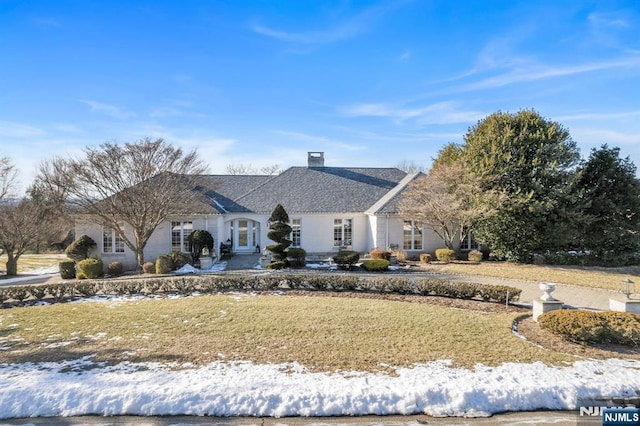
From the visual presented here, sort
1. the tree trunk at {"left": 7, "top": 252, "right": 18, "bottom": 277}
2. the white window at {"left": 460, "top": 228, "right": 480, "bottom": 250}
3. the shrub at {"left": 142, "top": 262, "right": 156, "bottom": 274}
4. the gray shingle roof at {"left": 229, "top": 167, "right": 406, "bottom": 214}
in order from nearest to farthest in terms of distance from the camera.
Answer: the shrub at {"left": 142, "top": 262, "right": 156, "bottom": 274} → the tree trunk at {"left": 7, "top": 252, "right": 18, "bottom": 277} → the white window at {"left": 460, "top": 228, "right": 480, "bottom": 250} → the gray shingle roof at {"left": 229, "top": 167, "right": 406, "bottom": 214}

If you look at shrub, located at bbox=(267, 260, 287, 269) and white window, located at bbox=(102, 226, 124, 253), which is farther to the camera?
white window, located at bbox=(102, 226, 124, 253)

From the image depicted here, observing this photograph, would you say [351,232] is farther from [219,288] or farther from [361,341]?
[361,341]

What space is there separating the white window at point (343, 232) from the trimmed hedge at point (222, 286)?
1124 centimetres

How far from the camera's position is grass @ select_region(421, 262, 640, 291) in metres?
16.5

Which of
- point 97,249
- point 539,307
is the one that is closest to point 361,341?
→ point 539,307

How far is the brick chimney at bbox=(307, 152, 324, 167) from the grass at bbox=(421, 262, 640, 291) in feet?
45.9

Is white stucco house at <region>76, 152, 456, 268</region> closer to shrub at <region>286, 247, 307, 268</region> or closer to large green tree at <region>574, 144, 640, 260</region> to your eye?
shrub at <region>286, 247, 307, 268</region>

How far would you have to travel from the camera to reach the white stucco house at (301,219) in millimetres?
23531

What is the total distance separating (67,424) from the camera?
5609mm

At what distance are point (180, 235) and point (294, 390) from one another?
1971 centimetres

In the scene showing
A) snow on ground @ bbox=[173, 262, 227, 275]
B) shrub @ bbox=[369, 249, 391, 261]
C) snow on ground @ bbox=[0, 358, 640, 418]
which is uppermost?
shrub @ bbox=[369, 249, 391, 261]

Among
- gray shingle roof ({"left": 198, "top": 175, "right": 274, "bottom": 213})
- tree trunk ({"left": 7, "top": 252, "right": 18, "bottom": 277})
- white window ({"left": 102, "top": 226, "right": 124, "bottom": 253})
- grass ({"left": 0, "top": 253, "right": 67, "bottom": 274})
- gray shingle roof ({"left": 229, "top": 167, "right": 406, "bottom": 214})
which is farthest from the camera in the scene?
grass ({"left": 0, "top": 253, "right": 67, "bottom": 274})

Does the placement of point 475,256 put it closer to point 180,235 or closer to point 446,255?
point 446,255

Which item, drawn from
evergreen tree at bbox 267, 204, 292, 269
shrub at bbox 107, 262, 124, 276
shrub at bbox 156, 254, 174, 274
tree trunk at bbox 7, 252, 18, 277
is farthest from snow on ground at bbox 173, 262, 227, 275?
tree trunk at bbox 7, 252, 18, 277
